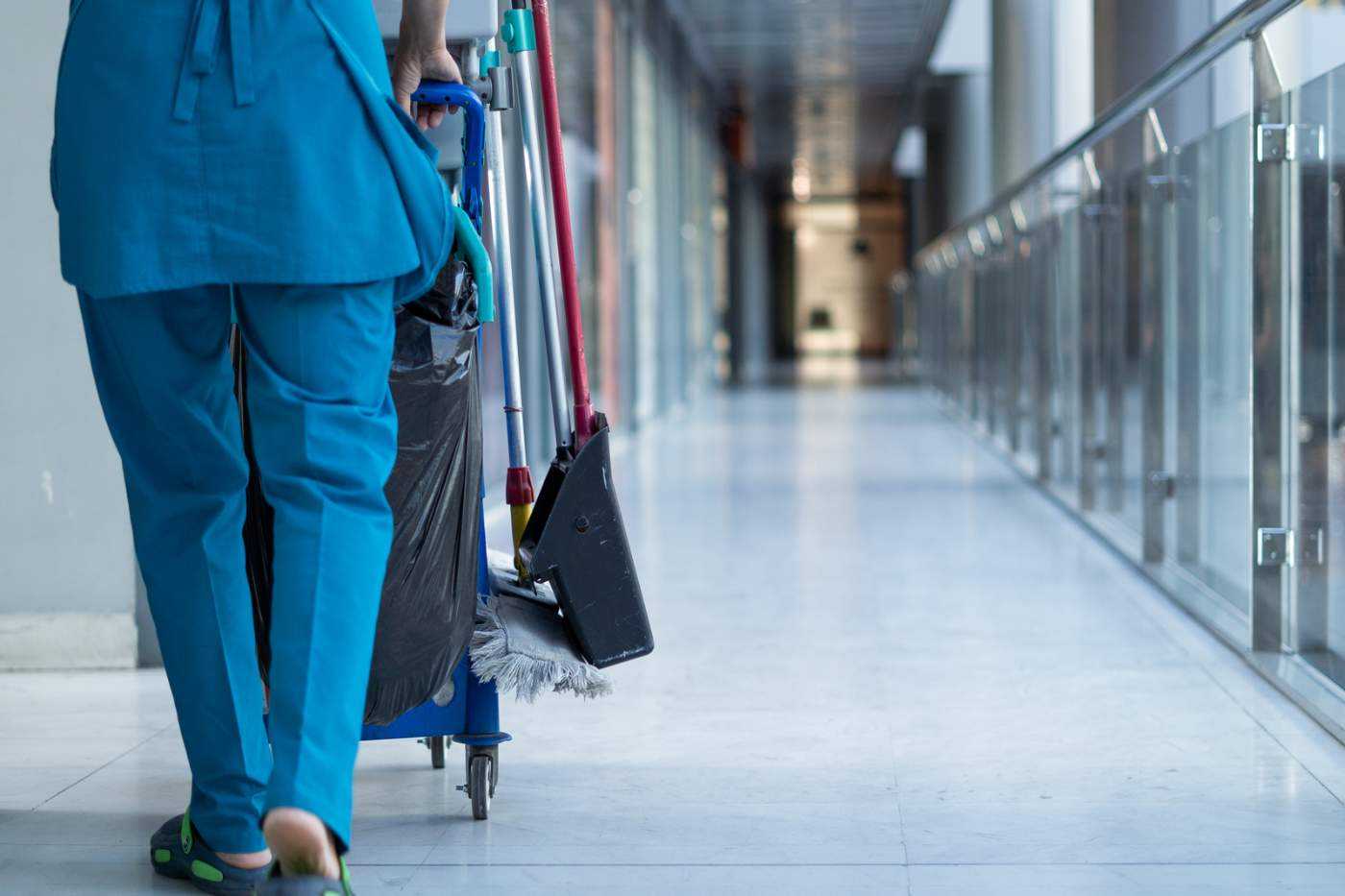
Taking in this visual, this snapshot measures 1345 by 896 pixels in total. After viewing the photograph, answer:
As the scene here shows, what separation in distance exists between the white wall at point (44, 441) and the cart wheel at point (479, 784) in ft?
4.01

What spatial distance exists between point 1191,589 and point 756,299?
28199 millimetres

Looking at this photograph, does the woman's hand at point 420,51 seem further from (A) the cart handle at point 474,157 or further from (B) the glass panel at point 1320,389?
(B) the glass panel at point 1320,389

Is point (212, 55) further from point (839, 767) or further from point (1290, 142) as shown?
point (1290, 142)

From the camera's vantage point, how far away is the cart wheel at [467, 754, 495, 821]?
82.8 inches

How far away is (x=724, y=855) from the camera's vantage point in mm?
1963

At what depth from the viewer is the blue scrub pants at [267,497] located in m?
1.60

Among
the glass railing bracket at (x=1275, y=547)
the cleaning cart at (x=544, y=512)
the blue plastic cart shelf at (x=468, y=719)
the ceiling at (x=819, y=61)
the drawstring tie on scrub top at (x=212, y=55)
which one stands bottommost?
the blue plastic cart shelf at (x=468, y=719)

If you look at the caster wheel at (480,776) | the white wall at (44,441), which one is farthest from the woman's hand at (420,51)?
the white wall at (44,441)

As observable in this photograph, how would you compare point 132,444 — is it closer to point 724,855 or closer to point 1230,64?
point 724,855

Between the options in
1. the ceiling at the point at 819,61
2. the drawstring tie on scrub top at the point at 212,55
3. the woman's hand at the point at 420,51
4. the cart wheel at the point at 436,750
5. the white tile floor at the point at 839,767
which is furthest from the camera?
the ceiling at the point at 819,61

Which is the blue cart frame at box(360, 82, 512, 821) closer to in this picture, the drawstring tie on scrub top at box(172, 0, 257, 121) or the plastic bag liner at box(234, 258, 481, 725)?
the plastic bag liner at box(234, 258, 481, 725)

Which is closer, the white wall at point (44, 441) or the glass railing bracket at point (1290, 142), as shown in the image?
the glass railing bracket at point (1290, 142)

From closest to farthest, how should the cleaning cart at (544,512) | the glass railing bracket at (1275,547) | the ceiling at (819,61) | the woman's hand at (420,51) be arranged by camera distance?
the woman's hand at (420,51) < the cleaning cart at (544,512) < the glass railing bracket at (1275,547) < the ceiling at (819,61)

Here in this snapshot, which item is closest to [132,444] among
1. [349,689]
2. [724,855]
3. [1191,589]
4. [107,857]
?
[349,689]
